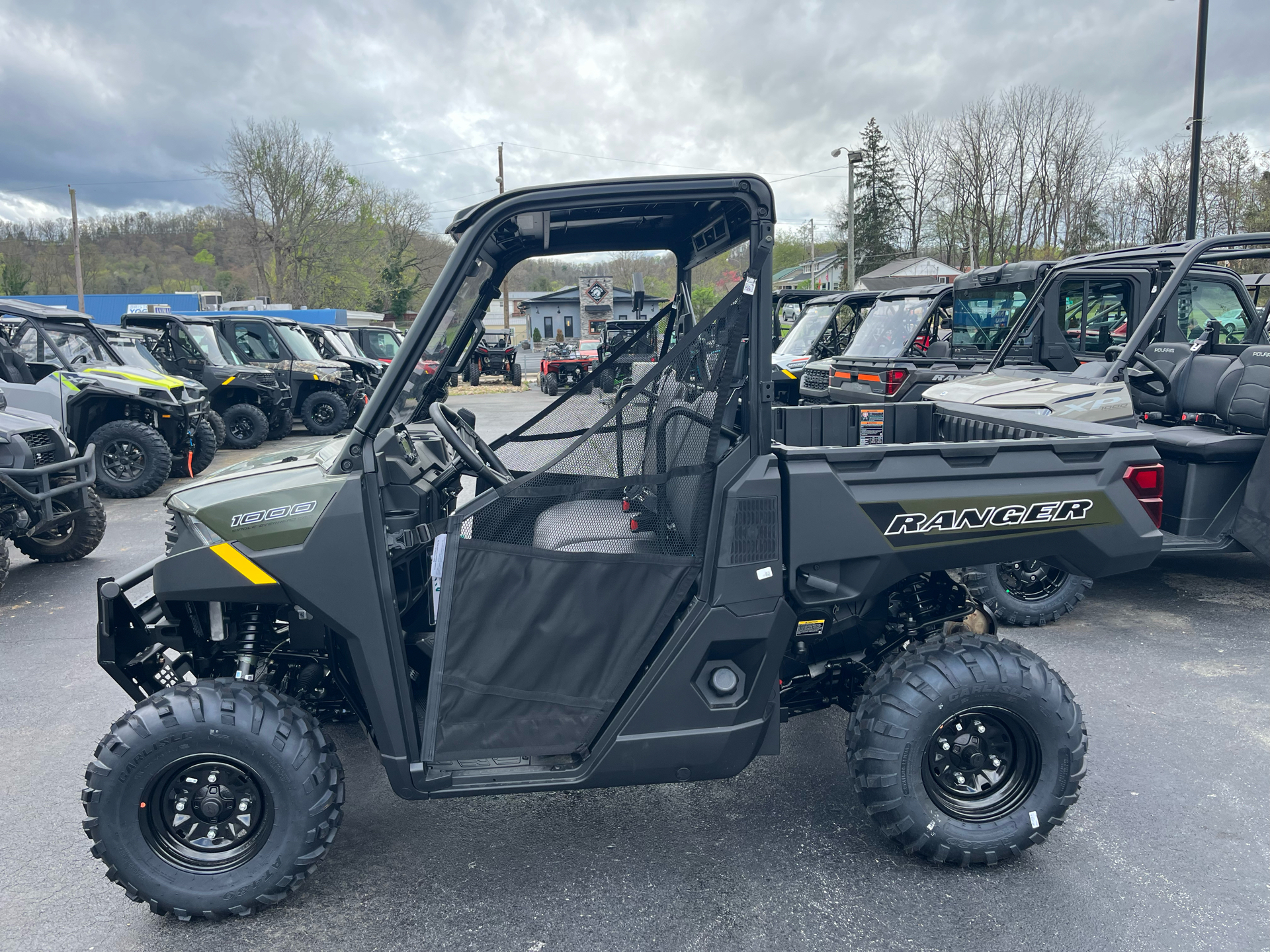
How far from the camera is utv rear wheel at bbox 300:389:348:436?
15586 millimetres

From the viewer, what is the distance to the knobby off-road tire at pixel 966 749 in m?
2.77

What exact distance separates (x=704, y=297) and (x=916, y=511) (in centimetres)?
111

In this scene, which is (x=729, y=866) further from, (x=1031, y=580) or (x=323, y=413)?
(x=323, y=413)

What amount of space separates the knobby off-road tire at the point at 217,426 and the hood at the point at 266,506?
9617 millimetres

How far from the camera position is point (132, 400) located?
985cm

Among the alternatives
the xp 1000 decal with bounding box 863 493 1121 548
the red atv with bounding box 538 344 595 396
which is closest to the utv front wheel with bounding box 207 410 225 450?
the red atv with bounding box 538 344 595 396

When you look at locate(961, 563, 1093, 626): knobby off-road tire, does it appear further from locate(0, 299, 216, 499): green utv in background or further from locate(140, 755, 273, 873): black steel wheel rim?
locate(0, 299, 216, 499): green utv in background

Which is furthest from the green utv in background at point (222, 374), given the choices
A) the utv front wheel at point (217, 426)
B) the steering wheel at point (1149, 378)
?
the steering wheel at point (1149, 378)

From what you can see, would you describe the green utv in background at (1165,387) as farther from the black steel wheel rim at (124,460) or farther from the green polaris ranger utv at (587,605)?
the black steel wheel rim at (124,460)

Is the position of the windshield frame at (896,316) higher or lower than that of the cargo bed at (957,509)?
higher

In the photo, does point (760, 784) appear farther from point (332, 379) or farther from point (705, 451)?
point (332, 379)

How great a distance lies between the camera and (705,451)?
2605 mm

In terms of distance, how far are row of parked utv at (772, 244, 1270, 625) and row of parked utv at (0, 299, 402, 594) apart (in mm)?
4701

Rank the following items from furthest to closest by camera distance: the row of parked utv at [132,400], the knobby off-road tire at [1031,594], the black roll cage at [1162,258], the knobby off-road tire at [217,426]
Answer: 1. the knobby off-road tire at [217,426]
2. the row of parked utv at [132,400]
3. the black roll cage at [1162,258]
4. the knobby off-road tire at [1031,594]
